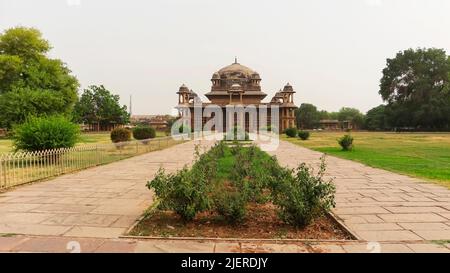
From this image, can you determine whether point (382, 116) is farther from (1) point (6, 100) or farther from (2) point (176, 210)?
(2) point (176, 210)

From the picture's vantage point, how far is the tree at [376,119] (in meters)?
55.5

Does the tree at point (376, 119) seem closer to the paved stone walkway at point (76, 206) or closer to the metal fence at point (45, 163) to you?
the metal fence at point (45, 163)

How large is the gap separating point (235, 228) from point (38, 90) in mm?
14615

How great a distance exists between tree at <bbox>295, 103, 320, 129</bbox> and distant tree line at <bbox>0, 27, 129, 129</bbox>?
3505cm

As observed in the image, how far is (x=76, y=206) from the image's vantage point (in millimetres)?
5285

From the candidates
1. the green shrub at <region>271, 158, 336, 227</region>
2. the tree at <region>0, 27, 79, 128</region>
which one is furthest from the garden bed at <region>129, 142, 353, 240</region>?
the tree at <region>0, 27, 79, 128</region>

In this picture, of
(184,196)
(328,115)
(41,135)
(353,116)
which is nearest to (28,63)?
(41,135)

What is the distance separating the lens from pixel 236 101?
48156 millimetres

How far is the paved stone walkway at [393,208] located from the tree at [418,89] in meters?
44.0

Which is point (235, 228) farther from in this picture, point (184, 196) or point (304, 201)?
point (304, 201)

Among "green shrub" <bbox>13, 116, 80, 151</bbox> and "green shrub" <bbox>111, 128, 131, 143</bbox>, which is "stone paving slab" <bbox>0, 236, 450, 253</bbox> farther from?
"green shrub" <bbox>111, 128, 131, 143</bbox>

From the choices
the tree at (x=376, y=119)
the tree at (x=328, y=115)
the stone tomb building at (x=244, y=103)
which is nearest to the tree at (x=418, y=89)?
the tree at (x=376, y=119)

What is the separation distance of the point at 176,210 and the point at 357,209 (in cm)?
268
